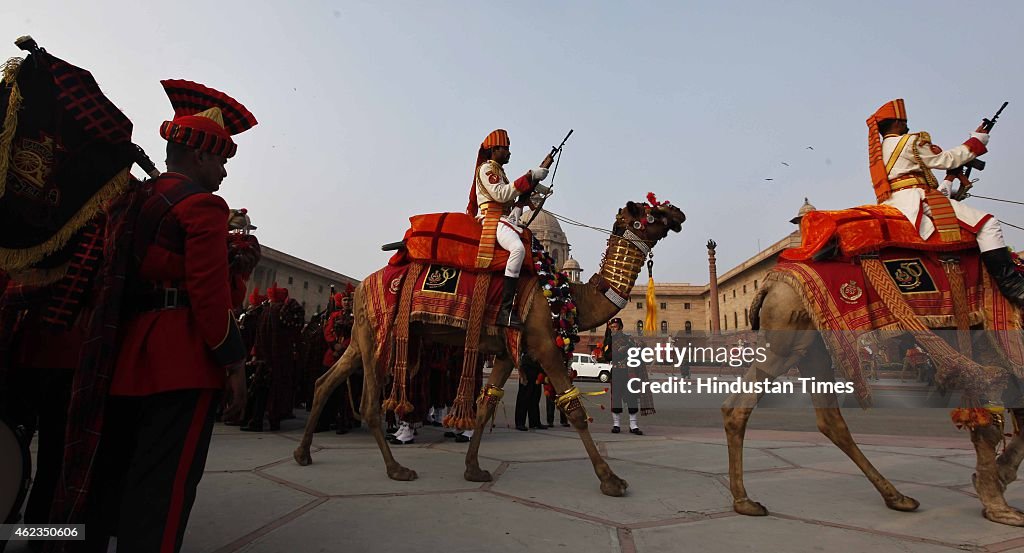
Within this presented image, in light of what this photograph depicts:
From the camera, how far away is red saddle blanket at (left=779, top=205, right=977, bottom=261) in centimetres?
379

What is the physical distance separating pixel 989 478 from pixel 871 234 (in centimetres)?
180

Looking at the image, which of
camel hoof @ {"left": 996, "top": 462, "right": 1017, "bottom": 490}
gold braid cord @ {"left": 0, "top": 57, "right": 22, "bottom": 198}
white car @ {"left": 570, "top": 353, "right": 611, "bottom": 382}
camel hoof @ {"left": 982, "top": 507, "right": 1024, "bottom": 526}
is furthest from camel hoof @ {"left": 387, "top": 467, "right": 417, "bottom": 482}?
white car @ {"left": 570, "top": 353, "right": 611, "bottom": 382}

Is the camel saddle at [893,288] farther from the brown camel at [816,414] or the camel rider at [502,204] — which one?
the camel rider at [502,204]

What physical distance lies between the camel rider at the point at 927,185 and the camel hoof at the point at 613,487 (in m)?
2.89

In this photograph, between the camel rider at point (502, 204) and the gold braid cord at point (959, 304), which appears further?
the camel rider at point (502, 204)

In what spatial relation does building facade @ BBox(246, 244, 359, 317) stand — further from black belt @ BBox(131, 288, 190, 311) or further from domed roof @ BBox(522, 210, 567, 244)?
black belt @ BBox(131, 288, 190, 311)

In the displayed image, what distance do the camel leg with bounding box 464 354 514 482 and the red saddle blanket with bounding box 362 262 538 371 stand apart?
0.54 meters

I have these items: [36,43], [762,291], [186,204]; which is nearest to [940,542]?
[762,291]

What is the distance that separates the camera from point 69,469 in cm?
202

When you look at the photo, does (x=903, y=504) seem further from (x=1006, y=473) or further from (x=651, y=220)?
(x=651, y=220)

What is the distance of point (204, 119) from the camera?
240cm

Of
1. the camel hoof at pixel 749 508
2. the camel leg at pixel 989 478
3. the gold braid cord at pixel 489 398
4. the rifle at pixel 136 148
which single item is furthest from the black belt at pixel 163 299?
the camel leg at pixel 989 478

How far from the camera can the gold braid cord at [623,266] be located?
498 centimetres

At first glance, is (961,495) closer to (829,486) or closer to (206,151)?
(829,486)
